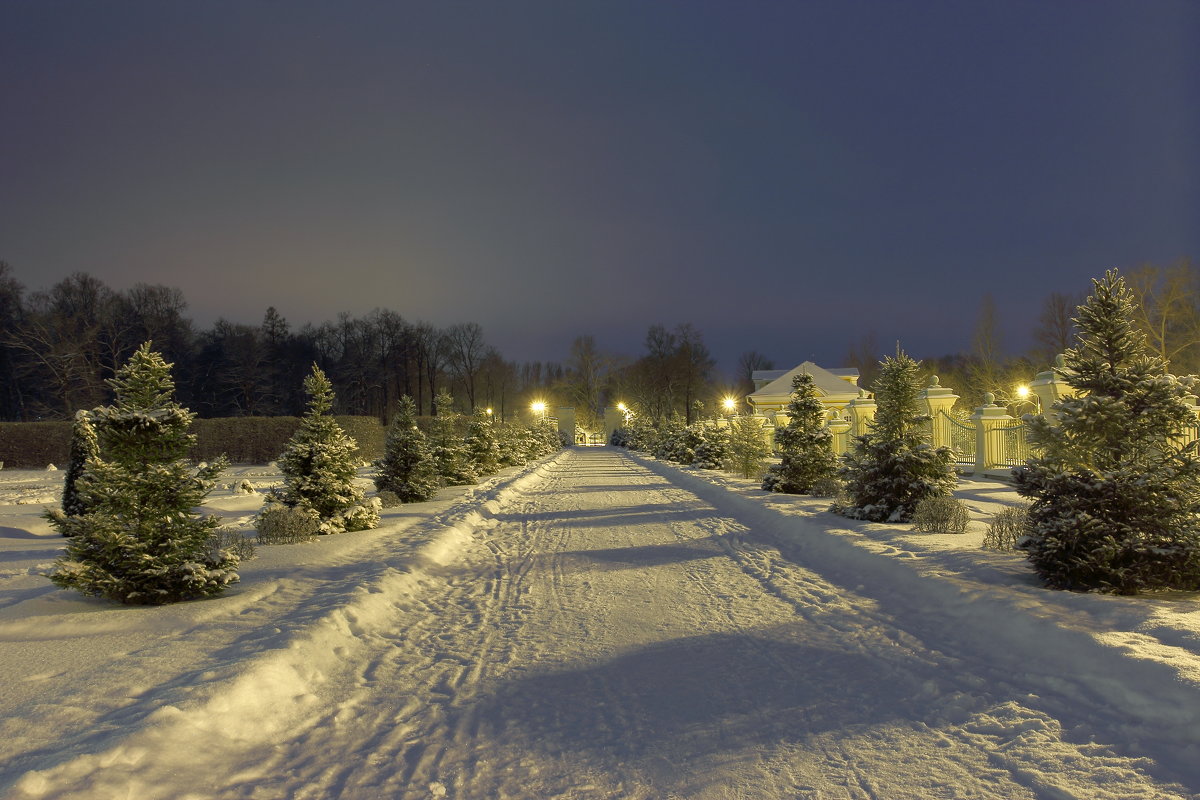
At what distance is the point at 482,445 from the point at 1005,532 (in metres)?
20.9

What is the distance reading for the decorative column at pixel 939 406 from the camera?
20062 millimetres

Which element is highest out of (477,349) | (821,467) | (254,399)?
(477,349)

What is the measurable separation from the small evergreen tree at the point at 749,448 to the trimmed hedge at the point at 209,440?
1733 centimetres

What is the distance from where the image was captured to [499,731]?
4145 mm

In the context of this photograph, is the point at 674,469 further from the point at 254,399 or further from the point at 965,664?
the point at 254,399

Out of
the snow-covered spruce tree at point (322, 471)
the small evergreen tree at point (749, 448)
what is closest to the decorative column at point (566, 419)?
the small evergreen tree at point (749, 448)

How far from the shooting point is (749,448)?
904 inches

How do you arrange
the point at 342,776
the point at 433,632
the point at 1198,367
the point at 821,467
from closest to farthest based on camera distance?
the point at 342,776 → the point at 433,632 → the point at 821,467 → the point at 1198,367

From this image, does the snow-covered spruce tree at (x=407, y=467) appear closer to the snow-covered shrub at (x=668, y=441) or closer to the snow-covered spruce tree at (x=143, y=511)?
the snow-covered spruce tree at (x=143, y=511)

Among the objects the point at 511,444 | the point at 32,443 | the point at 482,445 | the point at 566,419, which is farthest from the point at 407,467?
→ the point at 566,419

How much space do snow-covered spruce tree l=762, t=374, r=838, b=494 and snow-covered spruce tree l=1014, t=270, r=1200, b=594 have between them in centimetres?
1001

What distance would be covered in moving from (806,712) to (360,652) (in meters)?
3.54

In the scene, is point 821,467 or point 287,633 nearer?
point 287,633

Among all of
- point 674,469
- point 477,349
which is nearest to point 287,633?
point 674,469
